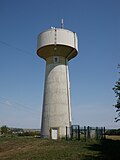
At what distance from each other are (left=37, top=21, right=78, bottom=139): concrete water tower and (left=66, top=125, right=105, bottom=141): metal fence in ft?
2.35

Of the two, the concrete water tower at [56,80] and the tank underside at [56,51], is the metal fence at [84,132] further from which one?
the tank underside at [56,51]

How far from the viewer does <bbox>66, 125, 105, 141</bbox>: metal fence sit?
24.9 m

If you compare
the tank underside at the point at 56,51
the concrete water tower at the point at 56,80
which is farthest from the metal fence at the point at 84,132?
the tank underside at the point at 56,51

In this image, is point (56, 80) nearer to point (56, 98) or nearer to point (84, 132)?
point (56, 98)

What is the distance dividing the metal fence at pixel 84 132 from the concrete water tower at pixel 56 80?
2.35 feet

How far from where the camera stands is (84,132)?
24922 millimetres

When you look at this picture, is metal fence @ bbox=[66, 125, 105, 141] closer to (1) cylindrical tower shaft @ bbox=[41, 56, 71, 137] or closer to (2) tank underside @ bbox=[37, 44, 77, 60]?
(1) cylindrical tower shaft @ bbox=[41, 56, 71, 137]

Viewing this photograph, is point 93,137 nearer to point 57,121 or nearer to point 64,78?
point 57,121

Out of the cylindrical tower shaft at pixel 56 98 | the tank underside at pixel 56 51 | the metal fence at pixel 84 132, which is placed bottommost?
the metal fence at pixel 84 132

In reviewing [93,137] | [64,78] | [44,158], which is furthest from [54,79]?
[44,158]

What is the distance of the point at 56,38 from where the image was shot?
89.0 feet

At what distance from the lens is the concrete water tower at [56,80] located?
1051 inches

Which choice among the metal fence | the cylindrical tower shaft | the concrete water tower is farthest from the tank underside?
the metal fence

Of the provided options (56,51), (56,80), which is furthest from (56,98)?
(56,51)
